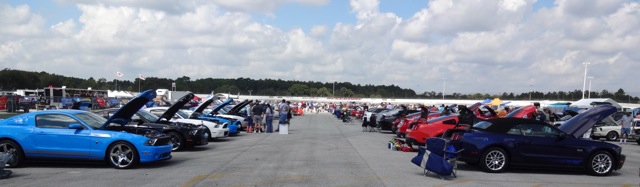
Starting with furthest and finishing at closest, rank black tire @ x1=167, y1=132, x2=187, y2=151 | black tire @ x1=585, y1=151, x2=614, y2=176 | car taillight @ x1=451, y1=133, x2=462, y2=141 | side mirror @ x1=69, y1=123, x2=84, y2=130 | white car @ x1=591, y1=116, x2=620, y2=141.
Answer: white car @ x1=591, y1=116, x2=620, y2=141 < black tire @ x1=167, y1=132, x2=187, y2=151 < car taillight @ x1=451, y1=133, x2=462, y2=141 < black tire @ x1=585, y1=151, x2=614, y2=176 < side mirror @ x1=69, y1=123, x2=84, y2=130

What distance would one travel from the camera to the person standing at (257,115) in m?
25.0

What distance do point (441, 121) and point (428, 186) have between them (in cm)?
808

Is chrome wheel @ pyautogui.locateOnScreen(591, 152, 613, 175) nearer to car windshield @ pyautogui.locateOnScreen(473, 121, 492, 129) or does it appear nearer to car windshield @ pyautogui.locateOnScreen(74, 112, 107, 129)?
car windshield @ pyautogui.locateOnScreen(473, 121, 492, 129)

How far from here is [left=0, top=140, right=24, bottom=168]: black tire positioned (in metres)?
10.7

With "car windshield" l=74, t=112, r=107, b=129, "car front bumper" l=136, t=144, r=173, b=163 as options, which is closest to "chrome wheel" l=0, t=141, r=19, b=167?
"car windshield" l=74, t=112, r=107, b=129

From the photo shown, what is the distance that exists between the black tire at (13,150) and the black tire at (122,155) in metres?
1.84

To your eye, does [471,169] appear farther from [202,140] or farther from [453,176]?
[202,140]

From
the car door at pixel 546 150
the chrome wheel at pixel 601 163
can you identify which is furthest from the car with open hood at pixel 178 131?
the chrome wheel at pixel 601 163

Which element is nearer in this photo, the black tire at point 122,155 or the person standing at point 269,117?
the black tire at point 122,155

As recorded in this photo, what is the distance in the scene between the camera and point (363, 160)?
12953 mm

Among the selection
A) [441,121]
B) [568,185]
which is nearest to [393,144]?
[441,121]

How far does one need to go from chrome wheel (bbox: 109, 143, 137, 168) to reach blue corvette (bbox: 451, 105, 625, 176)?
7.00 metres

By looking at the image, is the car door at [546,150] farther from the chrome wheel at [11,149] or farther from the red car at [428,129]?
the chrome wheel at [11,149]

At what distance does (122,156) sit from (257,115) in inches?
566
